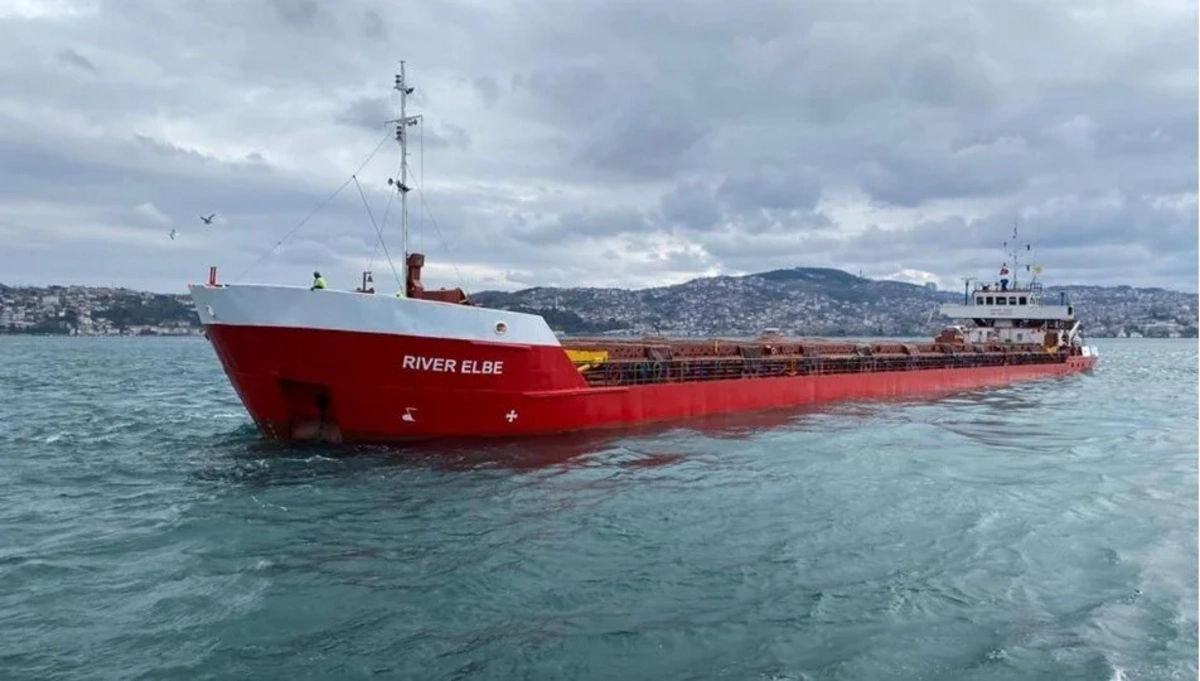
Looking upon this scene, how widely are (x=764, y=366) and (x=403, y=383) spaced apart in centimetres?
1228

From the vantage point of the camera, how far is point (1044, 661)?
20.9ft

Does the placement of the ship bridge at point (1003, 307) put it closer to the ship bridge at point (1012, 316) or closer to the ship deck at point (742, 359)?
the ship bridge at point (1012, 316)

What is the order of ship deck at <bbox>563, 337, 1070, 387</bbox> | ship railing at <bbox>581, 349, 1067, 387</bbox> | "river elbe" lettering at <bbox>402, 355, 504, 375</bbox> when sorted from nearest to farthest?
"river elbe" lettering at <bbox>402, 355, 504, 375</bbox> → ship railing at <bbox>581, 349, 1067, 387</bbox> → ship deck at <bbox>563, 337, 1070, 387</bbox>

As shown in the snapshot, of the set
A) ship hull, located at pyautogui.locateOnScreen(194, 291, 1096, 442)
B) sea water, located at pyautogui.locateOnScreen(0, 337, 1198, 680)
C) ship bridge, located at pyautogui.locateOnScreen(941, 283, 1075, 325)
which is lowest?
sea water, located at pyautogui.locateOnScreen(0, 337, 1198, 680)

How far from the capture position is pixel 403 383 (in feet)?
47.7

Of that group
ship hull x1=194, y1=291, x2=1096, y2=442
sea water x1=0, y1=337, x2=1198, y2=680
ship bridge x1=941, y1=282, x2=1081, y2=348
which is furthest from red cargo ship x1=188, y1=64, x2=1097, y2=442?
ship bridge x1=941, y1=282, x2=1081, y2=348

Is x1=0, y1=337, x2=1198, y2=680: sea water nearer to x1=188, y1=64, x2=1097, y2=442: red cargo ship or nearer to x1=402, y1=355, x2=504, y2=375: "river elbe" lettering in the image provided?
x1=188, y1=64, x2=1097, y2=442: red cargo ship

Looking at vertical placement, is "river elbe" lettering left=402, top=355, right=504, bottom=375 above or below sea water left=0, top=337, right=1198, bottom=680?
above

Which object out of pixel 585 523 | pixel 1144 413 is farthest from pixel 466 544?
pixel 1144 413

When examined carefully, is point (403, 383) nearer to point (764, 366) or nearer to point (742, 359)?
point (742, 359)

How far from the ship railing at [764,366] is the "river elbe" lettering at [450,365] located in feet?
10.5

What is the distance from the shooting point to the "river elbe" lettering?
14.5m

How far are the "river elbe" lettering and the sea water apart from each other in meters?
1.52

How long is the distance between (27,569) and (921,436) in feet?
55.2
